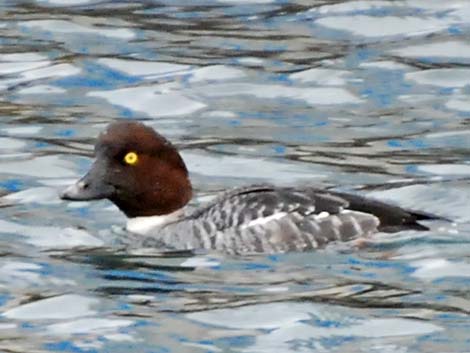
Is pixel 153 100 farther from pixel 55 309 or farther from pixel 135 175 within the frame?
pixel 55 309

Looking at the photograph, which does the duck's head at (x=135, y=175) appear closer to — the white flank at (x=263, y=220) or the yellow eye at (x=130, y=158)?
the yellow eye at (x=130, y=158)

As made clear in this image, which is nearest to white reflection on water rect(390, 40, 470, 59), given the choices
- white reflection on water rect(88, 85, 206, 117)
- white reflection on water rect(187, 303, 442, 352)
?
white reflection on water rect(88, 85, 206, 117)

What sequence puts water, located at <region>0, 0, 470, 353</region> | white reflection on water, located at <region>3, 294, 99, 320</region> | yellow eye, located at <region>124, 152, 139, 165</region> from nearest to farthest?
water, located at <region>0, 0, 470, 353</region>
white reflection on water, located at <region>3, 294, 99, 320</region>
yellow eye, located at <region>124, 152, 139, 165</region>

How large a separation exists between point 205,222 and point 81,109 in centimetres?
398

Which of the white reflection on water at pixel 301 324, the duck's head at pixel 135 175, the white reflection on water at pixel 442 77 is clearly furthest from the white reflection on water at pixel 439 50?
the white reflection on water at pixel 301 324

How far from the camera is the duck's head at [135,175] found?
479 inches

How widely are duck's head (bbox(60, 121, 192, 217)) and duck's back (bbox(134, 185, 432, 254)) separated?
0.54 meters

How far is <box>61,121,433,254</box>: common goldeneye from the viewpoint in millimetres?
11875

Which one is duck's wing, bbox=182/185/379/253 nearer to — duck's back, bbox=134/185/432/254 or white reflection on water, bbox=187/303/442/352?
duck's back, bbox=134/185/432/254

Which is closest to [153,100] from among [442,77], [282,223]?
[442,77]

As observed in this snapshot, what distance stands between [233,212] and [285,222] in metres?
0.31

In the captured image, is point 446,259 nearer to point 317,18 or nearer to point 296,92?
point 296,92

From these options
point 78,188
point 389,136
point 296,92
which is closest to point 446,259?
point 78,188

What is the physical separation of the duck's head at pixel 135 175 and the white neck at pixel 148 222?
0.15 ft
